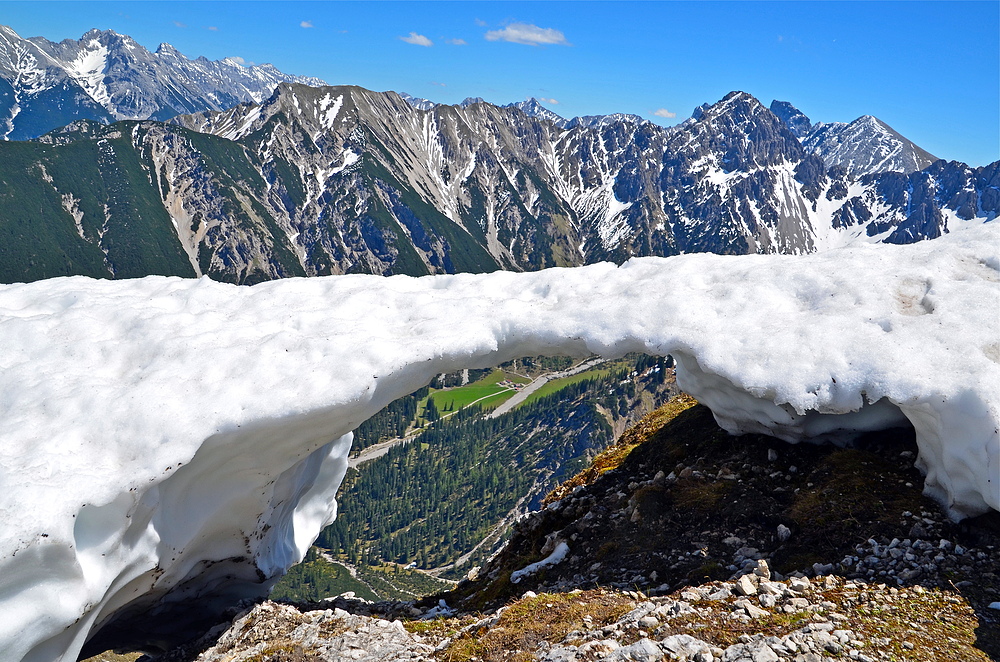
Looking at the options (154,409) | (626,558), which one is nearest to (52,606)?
(154,409)

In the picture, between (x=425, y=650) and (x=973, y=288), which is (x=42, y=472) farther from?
(x=973, y=288)

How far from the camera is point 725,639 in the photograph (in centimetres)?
745

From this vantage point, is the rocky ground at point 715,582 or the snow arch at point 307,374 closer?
the rocky ground at point 715,582

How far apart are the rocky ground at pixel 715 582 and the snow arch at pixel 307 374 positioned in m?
0.90

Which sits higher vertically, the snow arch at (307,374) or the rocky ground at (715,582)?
the snow arch at (307,374)

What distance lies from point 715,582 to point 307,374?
7.54 metres

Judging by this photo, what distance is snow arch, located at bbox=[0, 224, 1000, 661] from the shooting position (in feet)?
29.3

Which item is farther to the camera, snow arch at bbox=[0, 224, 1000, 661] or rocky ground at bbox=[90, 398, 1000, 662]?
snow arch at bbox=[0, 224, 1000, 661]

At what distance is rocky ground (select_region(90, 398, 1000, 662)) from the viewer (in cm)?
746

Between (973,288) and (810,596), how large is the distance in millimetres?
6907

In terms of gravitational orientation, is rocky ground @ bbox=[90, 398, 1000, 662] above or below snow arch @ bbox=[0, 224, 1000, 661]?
below

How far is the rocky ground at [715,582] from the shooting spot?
746cm

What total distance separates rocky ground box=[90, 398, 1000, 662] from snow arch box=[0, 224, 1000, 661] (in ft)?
2.95

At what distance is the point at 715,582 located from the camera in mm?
9141
